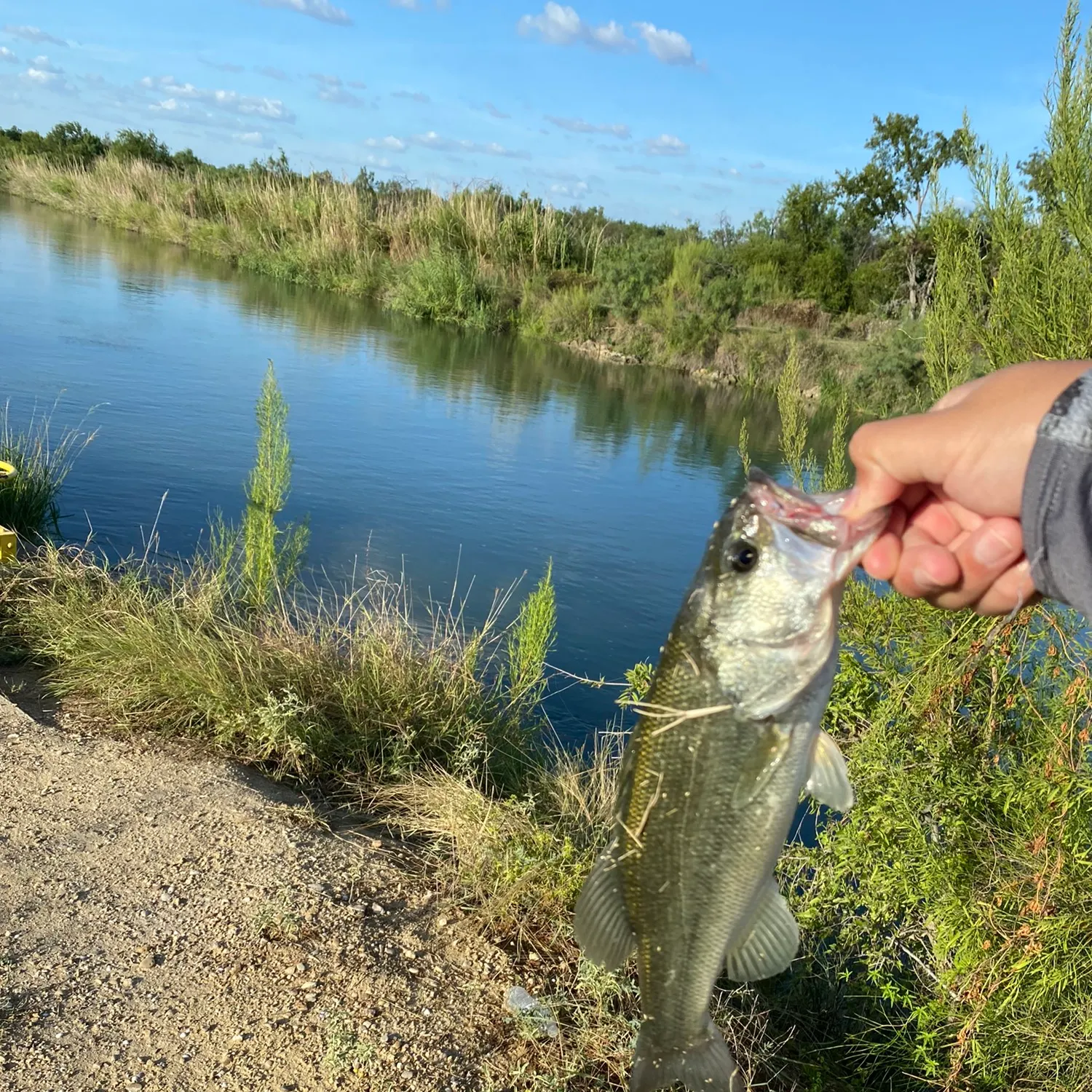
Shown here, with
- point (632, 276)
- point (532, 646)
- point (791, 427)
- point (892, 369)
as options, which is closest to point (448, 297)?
point (632, 276)

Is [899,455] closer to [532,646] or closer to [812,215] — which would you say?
[532,646]

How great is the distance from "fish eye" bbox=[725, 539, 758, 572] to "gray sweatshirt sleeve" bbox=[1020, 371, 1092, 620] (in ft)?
1.56

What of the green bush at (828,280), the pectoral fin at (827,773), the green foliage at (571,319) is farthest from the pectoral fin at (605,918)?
the green bush at (828,280)

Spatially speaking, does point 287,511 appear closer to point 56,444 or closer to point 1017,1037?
point 56,444

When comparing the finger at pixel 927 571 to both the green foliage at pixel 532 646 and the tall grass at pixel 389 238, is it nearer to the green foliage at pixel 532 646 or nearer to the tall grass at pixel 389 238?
the green foliage at pixel 532 646

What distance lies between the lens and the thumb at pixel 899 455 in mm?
1886

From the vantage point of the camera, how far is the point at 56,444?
1005cm

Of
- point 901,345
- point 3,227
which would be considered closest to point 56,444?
point 901,345

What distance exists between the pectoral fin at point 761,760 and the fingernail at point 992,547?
573 mm

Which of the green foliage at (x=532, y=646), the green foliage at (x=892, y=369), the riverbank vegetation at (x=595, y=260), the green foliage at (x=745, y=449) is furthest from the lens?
the riverbank vegetation at (x=595, y=260)

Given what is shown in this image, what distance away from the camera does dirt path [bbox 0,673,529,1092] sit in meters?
3.16

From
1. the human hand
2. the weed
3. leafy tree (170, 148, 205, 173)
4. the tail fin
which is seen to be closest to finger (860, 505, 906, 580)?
the human hand

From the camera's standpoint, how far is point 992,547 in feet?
6.59

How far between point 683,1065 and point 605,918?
37 cm
